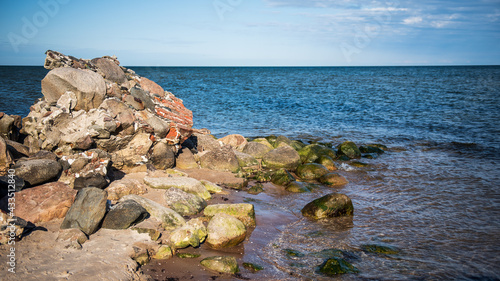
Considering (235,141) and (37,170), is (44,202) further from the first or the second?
(235,141)

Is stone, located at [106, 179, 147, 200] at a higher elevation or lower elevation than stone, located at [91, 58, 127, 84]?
lower

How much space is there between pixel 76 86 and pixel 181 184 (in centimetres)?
381

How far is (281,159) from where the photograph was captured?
41.7ft

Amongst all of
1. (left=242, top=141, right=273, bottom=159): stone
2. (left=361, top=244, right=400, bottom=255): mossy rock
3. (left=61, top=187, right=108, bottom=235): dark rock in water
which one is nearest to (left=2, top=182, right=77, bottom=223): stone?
(left=61, top=187, right=108, bottom=235): dark rock in water

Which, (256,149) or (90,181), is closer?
(90,181)

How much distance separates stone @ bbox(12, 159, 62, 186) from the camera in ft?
21.5

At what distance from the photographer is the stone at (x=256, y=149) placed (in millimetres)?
13469

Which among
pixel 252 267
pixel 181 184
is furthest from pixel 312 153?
pixel 252 267

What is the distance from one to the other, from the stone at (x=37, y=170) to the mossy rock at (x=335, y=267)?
5.83m

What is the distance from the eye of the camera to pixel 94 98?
893cm

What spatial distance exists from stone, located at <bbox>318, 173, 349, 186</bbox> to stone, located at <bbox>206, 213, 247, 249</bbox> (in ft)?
17.0

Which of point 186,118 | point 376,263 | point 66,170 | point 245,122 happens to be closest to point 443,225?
point 376,263

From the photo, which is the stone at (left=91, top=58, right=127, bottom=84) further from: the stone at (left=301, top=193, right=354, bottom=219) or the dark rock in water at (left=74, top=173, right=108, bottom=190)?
the stone at (left=301, top=193, right=354, bottom=219)

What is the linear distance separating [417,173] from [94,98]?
11341 millimetres
